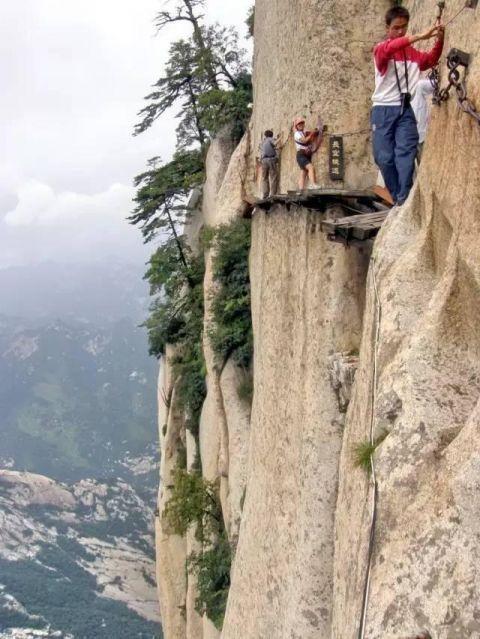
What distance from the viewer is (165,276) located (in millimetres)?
28656

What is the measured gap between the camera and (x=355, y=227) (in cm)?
1055

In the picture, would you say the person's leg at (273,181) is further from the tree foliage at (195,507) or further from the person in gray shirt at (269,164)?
the tree foliage at (195,507)

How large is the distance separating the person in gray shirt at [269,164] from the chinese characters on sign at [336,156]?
3.10 m

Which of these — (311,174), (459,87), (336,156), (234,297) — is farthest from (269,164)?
(459,87)

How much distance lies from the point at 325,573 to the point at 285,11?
1330 centimetres

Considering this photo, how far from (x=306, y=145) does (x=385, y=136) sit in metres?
4.81

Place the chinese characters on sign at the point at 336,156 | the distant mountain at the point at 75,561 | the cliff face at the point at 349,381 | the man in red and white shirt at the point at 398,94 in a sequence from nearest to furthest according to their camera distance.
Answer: the cliff face at the point at 349,381 → the man in red and white shirt at the point at 398,94 → the chinese characters on sign at the point at 336,156 → the distant mountain at the point at 75,561

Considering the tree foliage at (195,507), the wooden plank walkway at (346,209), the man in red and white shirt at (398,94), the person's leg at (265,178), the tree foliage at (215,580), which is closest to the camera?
the man in red and white shirt at (398,94)

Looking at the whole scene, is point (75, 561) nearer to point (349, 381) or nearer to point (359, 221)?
point (349, 381)

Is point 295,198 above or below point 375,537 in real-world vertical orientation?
above

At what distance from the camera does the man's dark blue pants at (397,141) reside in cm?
838

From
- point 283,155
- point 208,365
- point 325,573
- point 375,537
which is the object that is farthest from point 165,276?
point 375,537

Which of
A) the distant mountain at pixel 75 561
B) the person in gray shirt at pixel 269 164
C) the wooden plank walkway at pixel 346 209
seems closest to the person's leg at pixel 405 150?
the wooden plank walkway at pixel 346 209

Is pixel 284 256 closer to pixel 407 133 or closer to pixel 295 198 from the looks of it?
pixel 295 198
